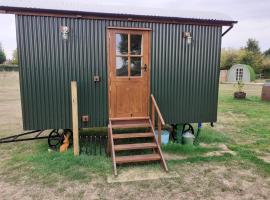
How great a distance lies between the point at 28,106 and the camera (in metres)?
4.52

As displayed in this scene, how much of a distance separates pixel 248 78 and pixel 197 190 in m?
29.8

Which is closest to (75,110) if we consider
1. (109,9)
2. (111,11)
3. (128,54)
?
(128,54)

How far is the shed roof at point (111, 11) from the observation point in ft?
13.9

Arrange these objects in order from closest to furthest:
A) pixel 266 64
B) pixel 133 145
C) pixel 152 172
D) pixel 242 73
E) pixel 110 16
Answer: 1. pixel 152 172
2. pixel 133 145
3. pixel 110 16
4. pixel 242 73
5. pixel 266 64

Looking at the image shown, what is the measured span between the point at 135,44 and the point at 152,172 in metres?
2.88

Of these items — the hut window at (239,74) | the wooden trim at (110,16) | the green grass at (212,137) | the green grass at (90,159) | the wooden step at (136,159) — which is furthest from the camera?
the hut window at (239,74)

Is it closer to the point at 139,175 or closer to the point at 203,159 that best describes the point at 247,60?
the point at 203,159

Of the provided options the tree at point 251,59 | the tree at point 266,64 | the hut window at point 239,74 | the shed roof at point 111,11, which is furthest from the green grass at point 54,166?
the tree at point 266,64

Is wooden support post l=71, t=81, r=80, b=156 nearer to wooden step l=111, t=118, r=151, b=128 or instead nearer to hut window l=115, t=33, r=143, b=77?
wooden step l=111, t=118, r=151, b=128

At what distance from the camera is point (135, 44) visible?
193 inches

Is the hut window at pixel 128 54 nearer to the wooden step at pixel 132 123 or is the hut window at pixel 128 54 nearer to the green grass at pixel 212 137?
the wooden step at pixel 132 123

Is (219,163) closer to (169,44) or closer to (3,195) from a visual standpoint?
(169,44)

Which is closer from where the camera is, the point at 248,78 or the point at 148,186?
the point at 148,186

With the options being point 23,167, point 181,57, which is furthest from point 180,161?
point 23,167
